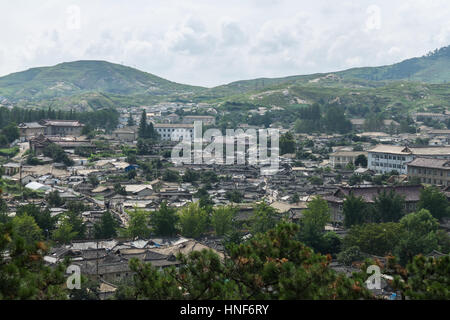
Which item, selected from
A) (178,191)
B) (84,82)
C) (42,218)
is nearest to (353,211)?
(178,191)

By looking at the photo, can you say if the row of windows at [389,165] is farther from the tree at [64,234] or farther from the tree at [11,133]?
the tree at [11,133]

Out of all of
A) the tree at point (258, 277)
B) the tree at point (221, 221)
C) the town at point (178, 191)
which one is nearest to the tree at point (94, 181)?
the town at point (178, 191)

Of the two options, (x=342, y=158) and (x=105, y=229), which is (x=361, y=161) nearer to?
(x=342, y=158)

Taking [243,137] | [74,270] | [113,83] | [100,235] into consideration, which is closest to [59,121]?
[243,137]

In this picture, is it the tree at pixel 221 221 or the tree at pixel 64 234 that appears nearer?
the tree at pixel 64 234

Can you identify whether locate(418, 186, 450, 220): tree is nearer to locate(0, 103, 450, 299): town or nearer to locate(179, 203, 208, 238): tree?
locate(0, 103, 450, 299): town

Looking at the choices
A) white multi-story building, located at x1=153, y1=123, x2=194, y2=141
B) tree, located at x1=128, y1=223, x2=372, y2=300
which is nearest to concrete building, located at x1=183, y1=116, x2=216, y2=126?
white multi-story building, located at x1=153, y1=123, x2=194, y2=141
